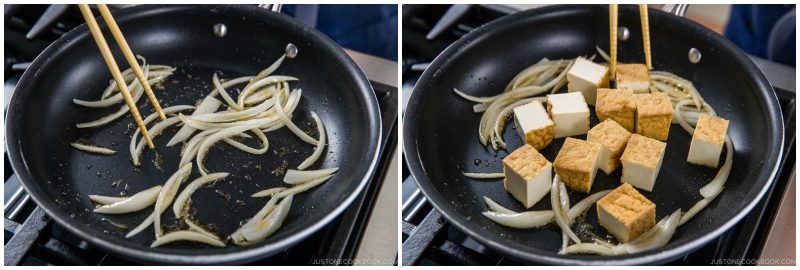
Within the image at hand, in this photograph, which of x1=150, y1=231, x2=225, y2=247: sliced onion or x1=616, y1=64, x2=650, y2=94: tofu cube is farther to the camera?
x1=616, y1=64, x2=650, y2=94: tofu cube

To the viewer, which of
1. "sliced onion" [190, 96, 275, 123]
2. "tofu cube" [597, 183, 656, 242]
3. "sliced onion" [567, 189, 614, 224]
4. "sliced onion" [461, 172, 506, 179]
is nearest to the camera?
"tofu cube" [597, 183, 656, 242]

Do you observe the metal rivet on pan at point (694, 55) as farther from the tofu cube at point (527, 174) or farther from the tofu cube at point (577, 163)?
the tofu cube at point (527, 174)

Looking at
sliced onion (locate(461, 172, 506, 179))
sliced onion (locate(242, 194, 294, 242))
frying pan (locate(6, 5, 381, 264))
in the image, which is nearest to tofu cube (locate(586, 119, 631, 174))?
sliced onion (locate(461, 172, 506, 179))

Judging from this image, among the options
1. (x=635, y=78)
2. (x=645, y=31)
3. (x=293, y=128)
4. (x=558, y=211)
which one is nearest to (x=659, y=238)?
(x=558, y=211)

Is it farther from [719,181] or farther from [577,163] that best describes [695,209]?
[577,163]

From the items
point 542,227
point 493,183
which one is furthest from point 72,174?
point 542,227

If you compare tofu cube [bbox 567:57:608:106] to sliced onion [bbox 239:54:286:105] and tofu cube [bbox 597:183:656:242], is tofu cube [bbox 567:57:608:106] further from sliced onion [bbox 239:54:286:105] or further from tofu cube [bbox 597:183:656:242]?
sliced onion [bbox 239:54:286:105]

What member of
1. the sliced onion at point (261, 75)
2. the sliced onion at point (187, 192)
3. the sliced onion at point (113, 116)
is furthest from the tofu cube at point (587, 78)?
the sliced onion at point (113, 116)

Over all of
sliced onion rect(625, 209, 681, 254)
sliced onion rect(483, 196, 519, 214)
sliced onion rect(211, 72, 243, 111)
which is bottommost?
sliced onion rect(211, 72, 243, 111)
